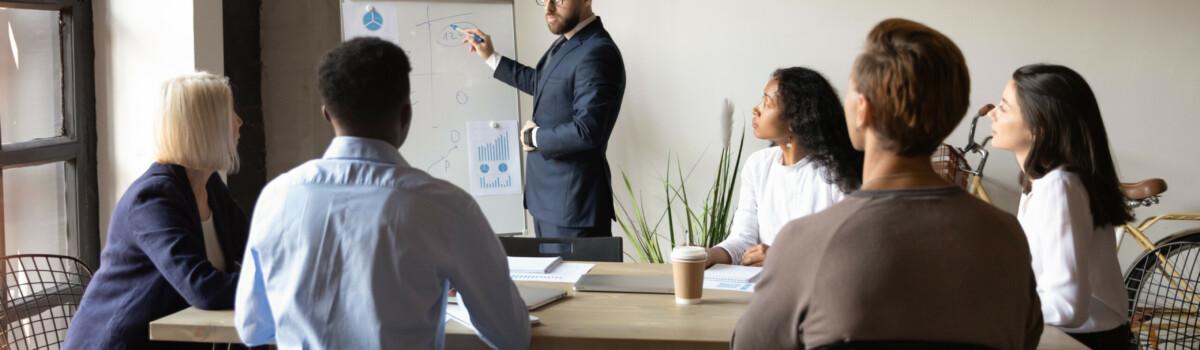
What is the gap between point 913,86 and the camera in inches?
54.6

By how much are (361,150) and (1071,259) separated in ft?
4.47

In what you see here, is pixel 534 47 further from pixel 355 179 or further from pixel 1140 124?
pixel 355 179

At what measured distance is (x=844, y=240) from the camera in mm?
1351

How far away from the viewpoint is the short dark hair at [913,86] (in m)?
1.39

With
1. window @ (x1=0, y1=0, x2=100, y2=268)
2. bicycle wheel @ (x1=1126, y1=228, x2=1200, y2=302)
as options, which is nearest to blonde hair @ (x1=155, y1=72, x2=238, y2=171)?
window @ (x1=0, y1=0, x2=100, y2=268)

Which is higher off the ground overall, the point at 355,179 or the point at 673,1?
the point at 673,1

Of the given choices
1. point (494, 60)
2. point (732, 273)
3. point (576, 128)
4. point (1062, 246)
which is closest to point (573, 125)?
point (576, 128)

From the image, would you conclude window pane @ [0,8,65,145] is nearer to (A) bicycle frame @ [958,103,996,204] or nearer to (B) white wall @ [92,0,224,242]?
(B) white wall @ [92,0,224,242]

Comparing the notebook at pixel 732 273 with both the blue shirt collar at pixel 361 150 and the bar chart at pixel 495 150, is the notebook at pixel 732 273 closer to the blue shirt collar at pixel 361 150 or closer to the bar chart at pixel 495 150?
the blue shirt collar at pixel 361 150

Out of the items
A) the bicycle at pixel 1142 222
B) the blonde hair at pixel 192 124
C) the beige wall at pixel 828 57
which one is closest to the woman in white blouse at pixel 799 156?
the bicycle at pixel 1142 222

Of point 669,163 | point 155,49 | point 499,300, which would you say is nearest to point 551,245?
point 499,300

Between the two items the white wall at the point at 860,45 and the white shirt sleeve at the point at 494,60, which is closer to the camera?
Result: the white shirt sleeve at the point at 494,60

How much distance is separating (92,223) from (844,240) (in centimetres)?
269

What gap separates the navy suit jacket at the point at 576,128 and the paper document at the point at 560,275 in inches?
36.3
